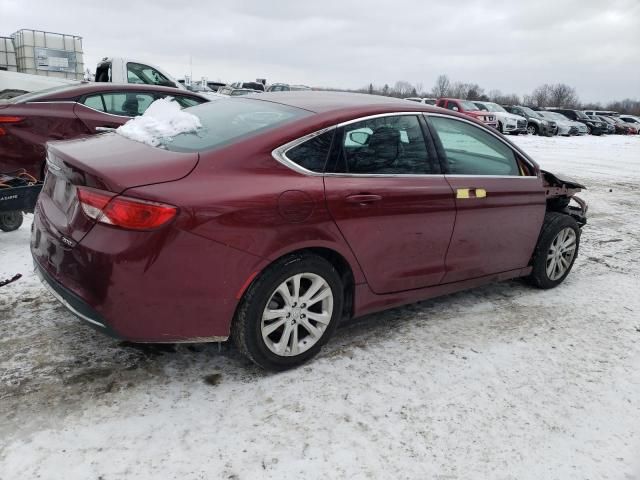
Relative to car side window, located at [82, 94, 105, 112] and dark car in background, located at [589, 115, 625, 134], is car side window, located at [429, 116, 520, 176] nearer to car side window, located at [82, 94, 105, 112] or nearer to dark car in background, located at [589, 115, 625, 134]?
car side window, located at [82, 94, 105, 112]

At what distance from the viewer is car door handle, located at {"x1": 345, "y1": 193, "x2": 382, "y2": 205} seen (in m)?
2.97

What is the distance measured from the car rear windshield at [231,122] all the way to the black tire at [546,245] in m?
2.43

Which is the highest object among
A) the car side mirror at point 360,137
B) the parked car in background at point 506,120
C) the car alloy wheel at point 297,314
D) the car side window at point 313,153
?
the car side mirror at point 360,137

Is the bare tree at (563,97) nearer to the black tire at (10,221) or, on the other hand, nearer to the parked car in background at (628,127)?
the parked car in background at (628,127)

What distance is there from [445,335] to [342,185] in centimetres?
134

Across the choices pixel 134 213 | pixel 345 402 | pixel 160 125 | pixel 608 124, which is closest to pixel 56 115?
pixel 160 125

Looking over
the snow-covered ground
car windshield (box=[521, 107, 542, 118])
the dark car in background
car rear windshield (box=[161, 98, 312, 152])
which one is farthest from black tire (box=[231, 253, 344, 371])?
the dark car in background

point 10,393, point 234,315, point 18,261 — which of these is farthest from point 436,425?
point 18,261

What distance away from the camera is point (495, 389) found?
2.93 metres

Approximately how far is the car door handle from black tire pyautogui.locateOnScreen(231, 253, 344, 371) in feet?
1.26

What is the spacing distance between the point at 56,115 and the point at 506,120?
2305cm

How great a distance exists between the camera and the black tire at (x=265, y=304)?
2.71 metres

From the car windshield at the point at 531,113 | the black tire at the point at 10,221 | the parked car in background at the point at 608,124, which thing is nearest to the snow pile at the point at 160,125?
the black tire at the point at 10,221

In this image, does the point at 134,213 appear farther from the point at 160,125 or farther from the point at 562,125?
the point at 562,125
